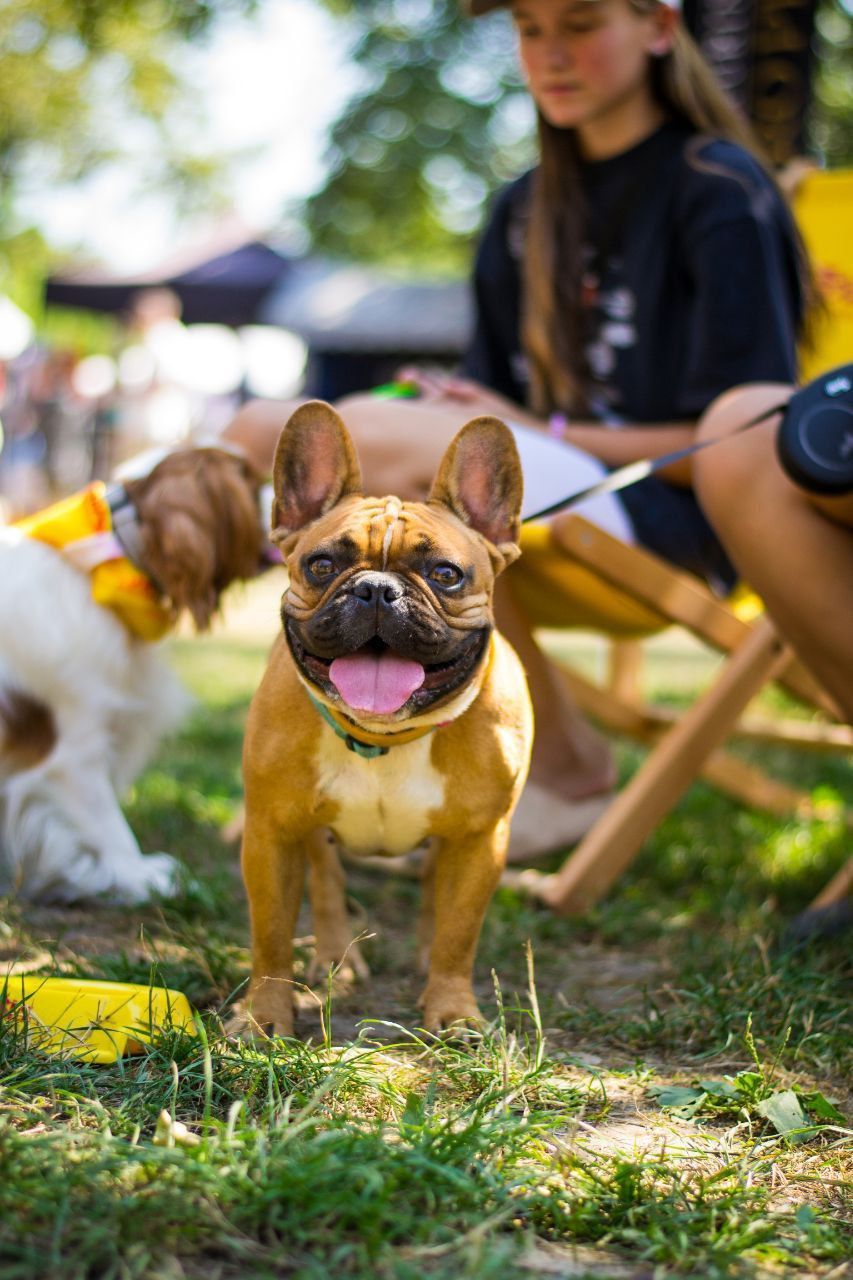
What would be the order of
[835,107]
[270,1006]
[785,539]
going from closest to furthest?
[270,1006], [785,539], [835,107]

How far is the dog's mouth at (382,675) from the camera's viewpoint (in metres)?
1.71

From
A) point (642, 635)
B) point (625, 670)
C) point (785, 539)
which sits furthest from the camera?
point (625, 670)

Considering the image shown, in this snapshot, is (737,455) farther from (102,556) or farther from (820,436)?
(102,556)

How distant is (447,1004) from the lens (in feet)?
6.55

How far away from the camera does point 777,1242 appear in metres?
1.42

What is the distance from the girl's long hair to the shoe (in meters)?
1.05

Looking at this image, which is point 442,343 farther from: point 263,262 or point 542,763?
point 542,763

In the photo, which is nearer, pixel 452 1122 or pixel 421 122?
pixel 452 1122

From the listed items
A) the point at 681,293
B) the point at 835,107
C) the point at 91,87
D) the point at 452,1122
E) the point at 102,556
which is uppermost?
the point at 681,293

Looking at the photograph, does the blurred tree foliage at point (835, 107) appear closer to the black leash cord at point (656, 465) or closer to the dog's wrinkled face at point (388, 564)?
the black leash cord at point (656, 465)

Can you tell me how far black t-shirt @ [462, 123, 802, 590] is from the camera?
3037mm

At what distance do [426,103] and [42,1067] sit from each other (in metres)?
15.7

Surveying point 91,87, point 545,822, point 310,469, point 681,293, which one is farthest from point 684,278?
point 91,87

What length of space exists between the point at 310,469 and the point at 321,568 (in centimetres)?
23
